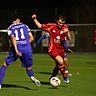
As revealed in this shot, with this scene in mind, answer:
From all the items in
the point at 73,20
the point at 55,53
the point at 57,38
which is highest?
the point at 73,20

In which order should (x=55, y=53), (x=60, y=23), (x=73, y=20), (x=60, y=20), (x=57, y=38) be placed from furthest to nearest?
(x=73, y=20), (x=57, y=38), (x=55, y=53), (x=60, y=23), (x=60, y=20)

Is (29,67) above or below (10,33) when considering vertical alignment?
below

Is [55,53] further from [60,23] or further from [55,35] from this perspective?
[60,23]

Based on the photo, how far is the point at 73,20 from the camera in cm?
4116

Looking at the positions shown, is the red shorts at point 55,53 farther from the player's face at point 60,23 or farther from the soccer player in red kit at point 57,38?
the player's face at point 60,23

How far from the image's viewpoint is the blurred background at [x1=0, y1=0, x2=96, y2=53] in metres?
38.7

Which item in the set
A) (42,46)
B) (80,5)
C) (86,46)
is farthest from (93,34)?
(80,5)

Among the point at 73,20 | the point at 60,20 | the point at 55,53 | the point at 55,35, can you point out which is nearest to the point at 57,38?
the point at 55,35

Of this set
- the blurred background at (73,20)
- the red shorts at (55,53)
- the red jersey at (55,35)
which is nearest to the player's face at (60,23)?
the red jersey at (55,35)

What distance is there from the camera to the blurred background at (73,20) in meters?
38.7

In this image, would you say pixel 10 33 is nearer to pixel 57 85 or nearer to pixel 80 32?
pixel 57 85

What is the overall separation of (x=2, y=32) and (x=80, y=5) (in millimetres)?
8841

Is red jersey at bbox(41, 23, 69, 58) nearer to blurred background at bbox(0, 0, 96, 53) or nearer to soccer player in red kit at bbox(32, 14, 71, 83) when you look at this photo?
soccer player in red kit at bbox(32, 14, 71, 83)

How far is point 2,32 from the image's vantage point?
130 feet
